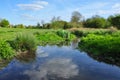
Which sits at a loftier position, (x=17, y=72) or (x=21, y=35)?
(x=21, y=35)

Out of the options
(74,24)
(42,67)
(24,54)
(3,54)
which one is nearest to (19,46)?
(24,54)

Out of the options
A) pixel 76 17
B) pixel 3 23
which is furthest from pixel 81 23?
pixel 3 23

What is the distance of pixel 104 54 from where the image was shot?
19.6m

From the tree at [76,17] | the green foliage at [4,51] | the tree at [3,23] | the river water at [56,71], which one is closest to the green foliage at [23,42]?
the green foliage at [4,51]

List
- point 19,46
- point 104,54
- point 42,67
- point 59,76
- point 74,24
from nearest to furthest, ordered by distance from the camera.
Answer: point 59,76, point 42,67, point 104,54, point 19,46, point 74,24

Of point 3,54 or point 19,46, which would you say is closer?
point 3,54

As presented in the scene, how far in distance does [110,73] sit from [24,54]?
8.47 metres

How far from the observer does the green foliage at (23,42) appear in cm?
2090

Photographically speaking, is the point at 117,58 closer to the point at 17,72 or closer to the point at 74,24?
the point at 17,72

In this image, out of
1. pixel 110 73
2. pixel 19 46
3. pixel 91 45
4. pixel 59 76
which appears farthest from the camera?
pixel 91 45

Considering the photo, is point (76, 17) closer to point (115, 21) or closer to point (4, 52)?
point (115, 21)

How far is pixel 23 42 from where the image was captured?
70.7ft

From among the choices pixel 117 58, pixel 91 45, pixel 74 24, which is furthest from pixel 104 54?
pixel 74 24

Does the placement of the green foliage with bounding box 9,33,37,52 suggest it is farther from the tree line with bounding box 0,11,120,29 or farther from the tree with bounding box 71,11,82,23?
the tree with bounding box 71,11,82,23
